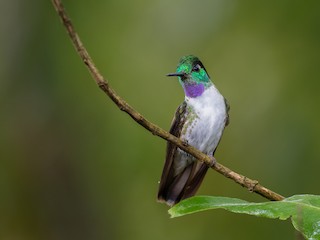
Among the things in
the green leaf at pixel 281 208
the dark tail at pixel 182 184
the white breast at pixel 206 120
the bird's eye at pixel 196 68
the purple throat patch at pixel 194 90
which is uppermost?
the bird's eye at pixel 196 68

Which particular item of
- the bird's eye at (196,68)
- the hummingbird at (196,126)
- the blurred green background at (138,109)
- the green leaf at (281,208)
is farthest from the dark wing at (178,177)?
the green leaf at (281,208)

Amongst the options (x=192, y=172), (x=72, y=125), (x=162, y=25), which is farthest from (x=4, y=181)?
(x=192, y=172)

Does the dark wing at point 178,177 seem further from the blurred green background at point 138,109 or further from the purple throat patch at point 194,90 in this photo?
the blurred green background at point 138,109

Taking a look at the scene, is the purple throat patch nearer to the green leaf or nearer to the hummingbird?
the hummingbird

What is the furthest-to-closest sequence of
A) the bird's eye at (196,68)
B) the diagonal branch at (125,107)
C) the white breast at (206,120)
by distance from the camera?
the white breast at (206,120) < the bird's eye at (196,68) < the diagonal branch at (125,107)

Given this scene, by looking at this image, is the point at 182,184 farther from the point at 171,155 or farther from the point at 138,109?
the point at 138,109

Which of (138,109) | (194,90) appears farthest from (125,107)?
(138,109)

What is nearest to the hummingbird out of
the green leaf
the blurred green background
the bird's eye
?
the bird's eye

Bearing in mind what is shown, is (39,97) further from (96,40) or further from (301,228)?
(301,228)
